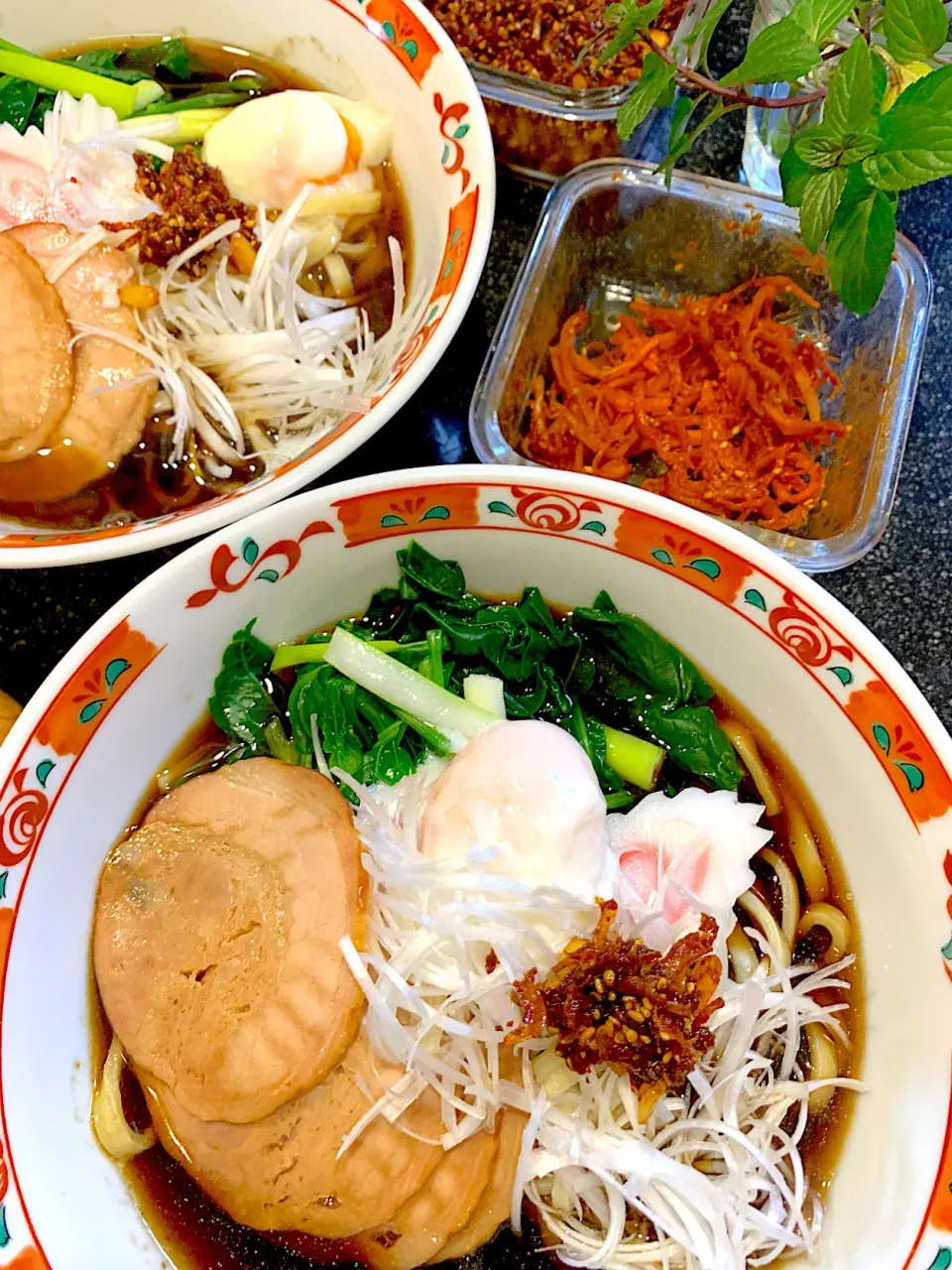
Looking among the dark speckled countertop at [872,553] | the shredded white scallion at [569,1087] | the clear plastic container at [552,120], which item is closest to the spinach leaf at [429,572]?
the shredded white scallion at [569,1087]

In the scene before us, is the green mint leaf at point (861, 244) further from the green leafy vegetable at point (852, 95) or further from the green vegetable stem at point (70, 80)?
the green vegetable stem at point (70, 80)

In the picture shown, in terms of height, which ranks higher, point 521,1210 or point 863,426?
point 863,426

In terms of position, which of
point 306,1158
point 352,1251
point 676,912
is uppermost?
point 676,912

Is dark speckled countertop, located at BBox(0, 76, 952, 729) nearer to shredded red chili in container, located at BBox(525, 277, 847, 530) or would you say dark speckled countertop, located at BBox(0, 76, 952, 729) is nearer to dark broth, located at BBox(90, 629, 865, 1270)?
shredded red chili in container, located at BBox(525, 277, 847, 530)

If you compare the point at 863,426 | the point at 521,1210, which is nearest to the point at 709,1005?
the point at 521,1210

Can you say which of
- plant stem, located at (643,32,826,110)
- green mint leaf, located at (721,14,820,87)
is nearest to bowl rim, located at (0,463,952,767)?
green mint leaf, located at (721,14,820,87)

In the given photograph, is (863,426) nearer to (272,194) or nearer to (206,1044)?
(272,194)
